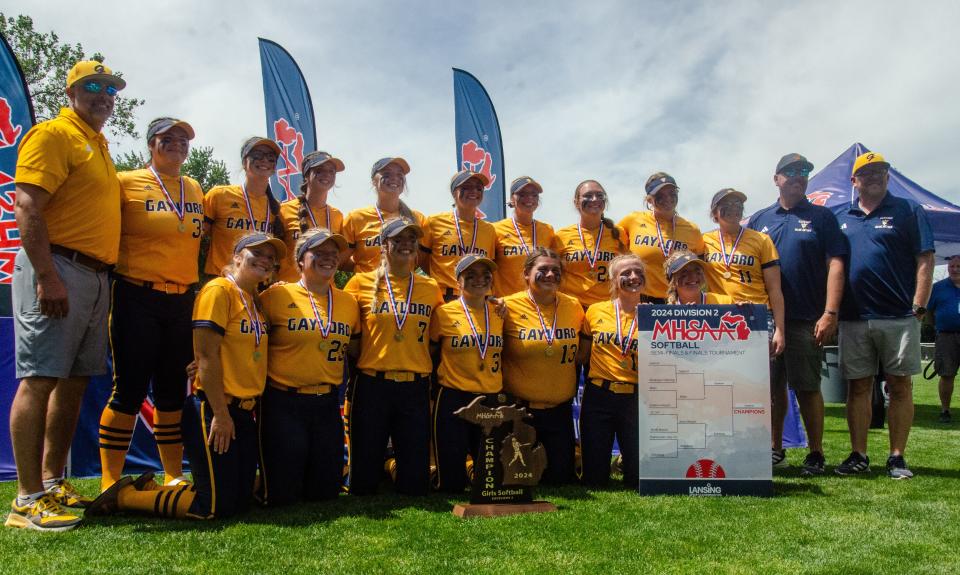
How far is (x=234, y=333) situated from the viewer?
13.8 ft

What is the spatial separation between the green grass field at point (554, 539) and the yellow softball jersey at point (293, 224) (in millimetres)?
1952

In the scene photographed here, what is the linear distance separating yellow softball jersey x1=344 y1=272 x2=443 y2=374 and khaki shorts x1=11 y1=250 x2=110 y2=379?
66.6 inches

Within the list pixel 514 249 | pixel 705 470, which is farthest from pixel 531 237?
pixel 705 470

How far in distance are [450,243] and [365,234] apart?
75cm

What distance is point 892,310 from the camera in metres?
5.52

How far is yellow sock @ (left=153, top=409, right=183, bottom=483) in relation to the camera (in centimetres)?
479

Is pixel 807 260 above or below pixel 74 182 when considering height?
below

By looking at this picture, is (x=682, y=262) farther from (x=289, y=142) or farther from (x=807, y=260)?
(x=289, y=142)

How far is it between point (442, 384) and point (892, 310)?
148 inches

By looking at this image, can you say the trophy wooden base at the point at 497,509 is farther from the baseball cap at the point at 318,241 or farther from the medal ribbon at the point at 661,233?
the medal ribbon at the point at 661,233

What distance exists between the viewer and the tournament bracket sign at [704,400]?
15.5 feet

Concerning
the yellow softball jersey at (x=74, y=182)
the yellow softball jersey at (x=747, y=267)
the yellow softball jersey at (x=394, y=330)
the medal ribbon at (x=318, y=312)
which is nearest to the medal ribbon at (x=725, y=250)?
the yellow softball jersey at (x=747, y=267)

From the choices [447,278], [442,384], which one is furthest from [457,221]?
[442,384]

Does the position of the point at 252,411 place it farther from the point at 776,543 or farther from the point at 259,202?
the point at 776,543
